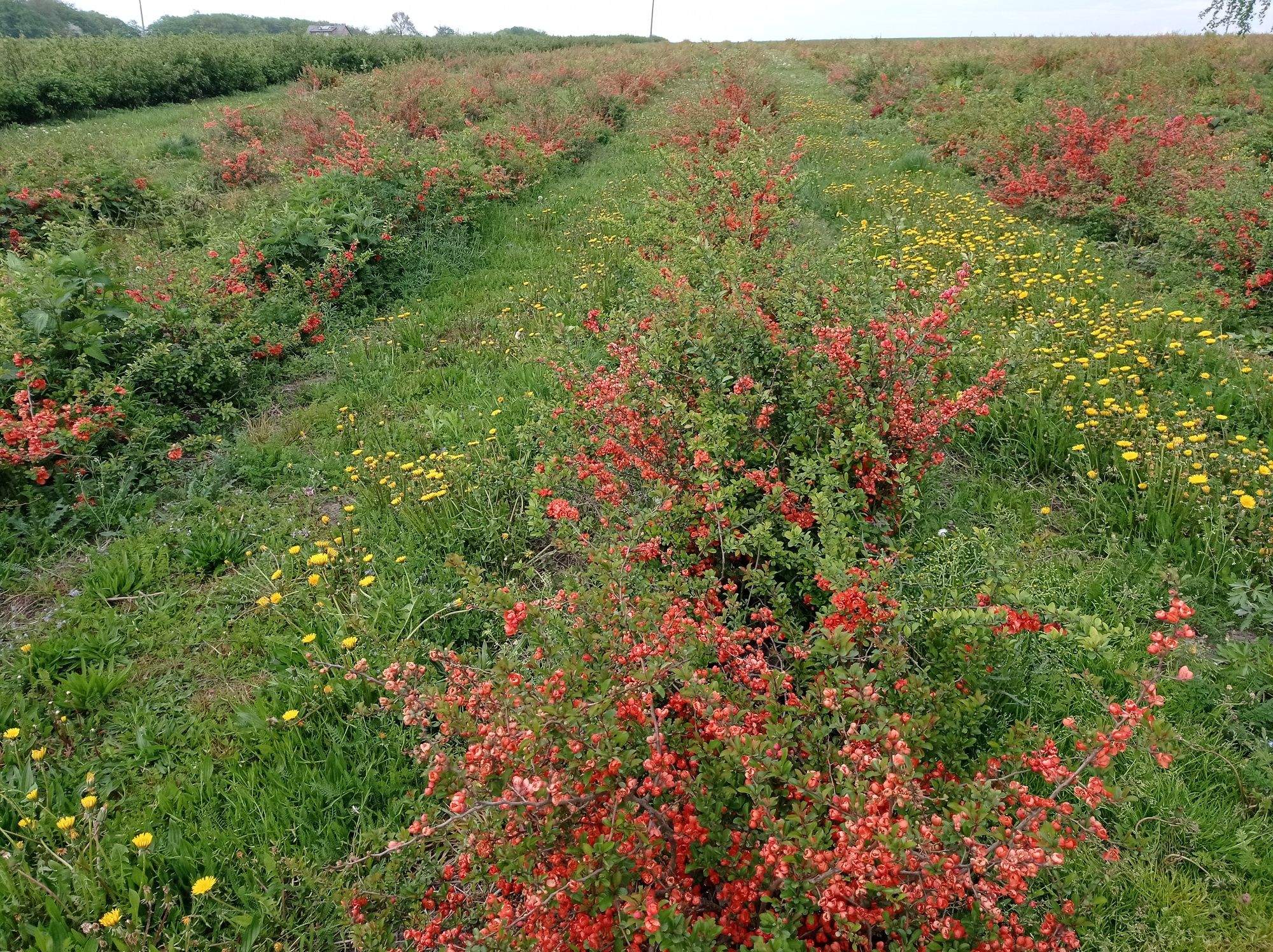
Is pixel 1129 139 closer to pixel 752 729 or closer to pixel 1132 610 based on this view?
pixel 1132 610

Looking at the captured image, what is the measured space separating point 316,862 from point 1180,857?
267 centimetres

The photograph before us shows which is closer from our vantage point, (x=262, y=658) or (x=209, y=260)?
(x=262, y=658)

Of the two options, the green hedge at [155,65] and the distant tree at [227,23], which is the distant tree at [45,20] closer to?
the distant tree at [227,23]

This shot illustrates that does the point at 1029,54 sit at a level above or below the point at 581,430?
above

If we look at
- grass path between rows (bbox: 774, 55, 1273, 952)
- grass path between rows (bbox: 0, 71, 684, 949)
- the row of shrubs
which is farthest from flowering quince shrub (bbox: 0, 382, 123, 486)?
grass path between rows (bbox: 774, 55, 1273, 952)

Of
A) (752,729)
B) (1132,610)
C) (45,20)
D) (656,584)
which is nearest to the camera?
(752,729)

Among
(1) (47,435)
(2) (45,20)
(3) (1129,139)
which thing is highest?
(2) (45,20)

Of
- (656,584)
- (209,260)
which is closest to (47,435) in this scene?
(209,260)

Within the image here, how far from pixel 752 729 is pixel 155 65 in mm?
25479

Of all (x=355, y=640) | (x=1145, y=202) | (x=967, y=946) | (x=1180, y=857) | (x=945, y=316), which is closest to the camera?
(x=967, y=946)

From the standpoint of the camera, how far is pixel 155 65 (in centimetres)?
1956

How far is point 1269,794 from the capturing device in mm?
2238

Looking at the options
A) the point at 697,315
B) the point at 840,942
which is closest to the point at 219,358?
the point at 697,315

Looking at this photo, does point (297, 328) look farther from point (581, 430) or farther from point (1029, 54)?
point (1029, 54)
